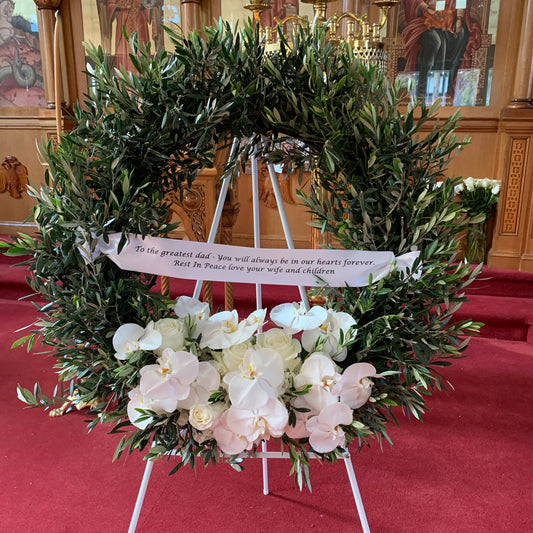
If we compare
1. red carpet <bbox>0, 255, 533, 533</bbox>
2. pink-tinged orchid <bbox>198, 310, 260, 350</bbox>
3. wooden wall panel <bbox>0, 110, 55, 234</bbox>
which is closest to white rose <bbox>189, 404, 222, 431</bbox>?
pink-tinged orchid <bbox>198, 310, 260, 350</bbox>

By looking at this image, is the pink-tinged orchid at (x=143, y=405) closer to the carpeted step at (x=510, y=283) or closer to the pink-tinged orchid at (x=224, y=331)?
the pink-tinged orchid at (x=224, y=331)

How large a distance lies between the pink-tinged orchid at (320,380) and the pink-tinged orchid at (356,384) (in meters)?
0.02

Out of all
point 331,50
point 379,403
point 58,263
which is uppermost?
point 331,50

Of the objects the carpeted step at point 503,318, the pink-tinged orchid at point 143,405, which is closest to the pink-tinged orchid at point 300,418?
the pink-tinged orchid at point 143,405

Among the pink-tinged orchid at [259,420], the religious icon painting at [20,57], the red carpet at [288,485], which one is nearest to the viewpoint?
the pink-tinged orchid at [259,420]

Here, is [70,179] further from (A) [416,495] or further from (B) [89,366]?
(A) [416,495]

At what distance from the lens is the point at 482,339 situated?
3080 mm

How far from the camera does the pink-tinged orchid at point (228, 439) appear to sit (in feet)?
3.26

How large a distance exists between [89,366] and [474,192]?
3240 millimetres

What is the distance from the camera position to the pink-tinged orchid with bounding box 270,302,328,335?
1042mm

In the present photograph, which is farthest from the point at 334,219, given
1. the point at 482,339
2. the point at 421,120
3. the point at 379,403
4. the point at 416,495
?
the point at 482,339

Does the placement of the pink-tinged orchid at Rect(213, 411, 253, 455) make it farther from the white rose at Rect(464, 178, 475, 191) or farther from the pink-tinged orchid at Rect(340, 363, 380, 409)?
the white rose at Rect(464, 178, 475, 191)

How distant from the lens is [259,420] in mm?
962

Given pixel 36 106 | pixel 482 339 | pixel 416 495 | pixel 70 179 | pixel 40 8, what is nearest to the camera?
pixel 70 179
